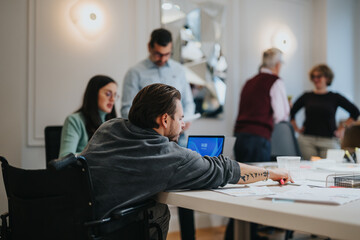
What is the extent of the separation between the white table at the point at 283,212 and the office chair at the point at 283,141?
196cm

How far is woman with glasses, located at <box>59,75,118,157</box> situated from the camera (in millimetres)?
2316

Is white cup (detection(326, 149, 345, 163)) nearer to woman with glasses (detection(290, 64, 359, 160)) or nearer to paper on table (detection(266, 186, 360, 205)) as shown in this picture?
paper on table (detection(266, 186, 360, 205))

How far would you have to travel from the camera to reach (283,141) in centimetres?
322

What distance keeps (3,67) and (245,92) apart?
6.19ft

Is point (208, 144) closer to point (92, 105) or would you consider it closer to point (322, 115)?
point (92, 105)

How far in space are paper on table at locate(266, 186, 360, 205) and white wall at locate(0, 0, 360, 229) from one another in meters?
2.22

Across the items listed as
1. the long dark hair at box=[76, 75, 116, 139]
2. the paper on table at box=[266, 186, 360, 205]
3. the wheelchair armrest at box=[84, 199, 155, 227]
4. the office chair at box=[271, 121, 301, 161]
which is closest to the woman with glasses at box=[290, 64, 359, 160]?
the office chair at box=[271, 121, 301, 161]

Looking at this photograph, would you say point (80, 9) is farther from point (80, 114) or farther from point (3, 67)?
point (80, 114)

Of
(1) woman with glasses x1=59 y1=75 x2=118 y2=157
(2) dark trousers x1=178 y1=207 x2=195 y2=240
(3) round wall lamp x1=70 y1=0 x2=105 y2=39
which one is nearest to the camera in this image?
(1) woman with glasses x1=59 y1=75 x2=118 y2=157

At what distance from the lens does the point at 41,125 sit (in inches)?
115

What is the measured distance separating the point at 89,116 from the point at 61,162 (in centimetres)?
139

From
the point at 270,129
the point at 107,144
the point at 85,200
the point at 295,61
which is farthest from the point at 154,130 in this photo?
the point at 295,61

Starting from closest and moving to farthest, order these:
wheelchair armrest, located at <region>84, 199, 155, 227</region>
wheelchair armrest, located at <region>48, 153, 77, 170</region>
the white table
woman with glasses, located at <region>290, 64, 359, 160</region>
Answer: the white table < wheelchair armrest, located at <region>48, 153, 77, 170</region> < wheelchair armrest, located at <region>84, 199, 155, 227</region> < woman with glasses, located at <region>290, 64, 359, 160</region>

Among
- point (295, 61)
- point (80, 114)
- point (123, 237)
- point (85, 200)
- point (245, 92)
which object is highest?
point (295, 61)
